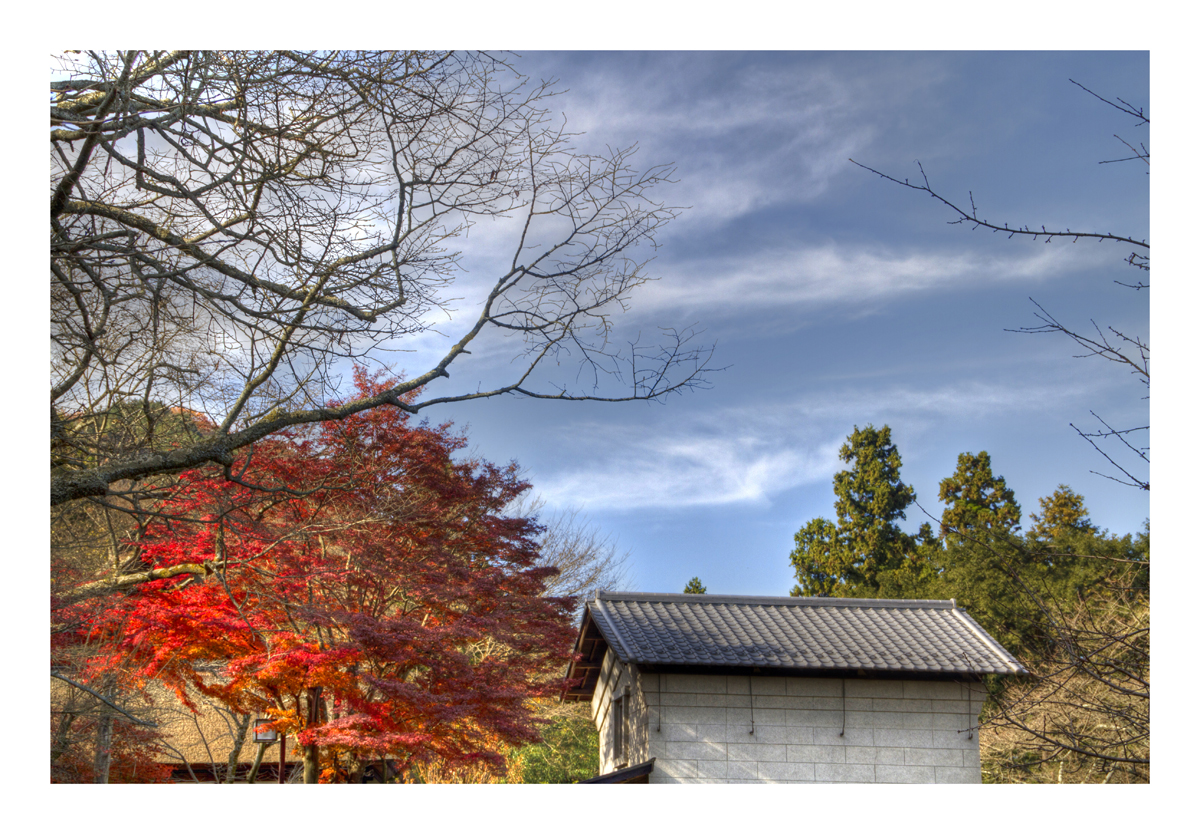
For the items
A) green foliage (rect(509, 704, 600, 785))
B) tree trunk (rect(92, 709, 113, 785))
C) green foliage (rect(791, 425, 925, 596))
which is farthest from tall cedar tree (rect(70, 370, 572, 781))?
green foliage (rect(791, 425, 925, 596))

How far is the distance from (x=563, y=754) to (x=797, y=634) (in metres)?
4.96

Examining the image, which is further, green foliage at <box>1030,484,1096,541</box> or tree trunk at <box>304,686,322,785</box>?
green foliage at <box>1030,484,1096,541</box>

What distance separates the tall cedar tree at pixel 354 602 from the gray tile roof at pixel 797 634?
1.05 meters

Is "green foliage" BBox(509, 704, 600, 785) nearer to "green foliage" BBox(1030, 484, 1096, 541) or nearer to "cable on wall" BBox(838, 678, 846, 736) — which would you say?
"cable on wall" BBox(838, 678, 846, 736)

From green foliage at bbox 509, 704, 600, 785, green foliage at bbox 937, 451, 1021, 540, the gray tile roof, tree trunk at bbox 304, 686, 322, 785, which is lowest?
green foliage at bbox 509, 704, 600, 785

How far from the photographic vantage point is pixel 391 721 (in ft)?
19.9

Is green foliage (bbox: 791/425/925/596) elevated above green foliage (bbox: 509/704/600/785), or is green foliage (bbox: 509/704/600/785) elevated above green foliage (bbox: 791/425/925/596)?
green foliage (bbox: 791/425/925/596)

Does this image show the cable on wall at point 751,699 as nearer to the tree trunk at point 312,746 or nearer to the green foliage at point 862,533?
the tree trunk at point 312,746

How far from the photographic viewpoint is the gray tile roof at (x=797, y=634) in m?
6.75

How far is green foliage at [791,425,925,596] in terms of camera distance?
49.0 feet

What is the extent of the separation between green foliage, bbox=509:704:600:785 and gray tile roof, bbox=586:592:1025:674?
12.0 feet

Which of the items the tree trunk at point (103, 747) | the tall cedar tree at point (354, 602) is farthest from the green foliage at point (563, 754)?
the tree trunk at point (103, 747)
